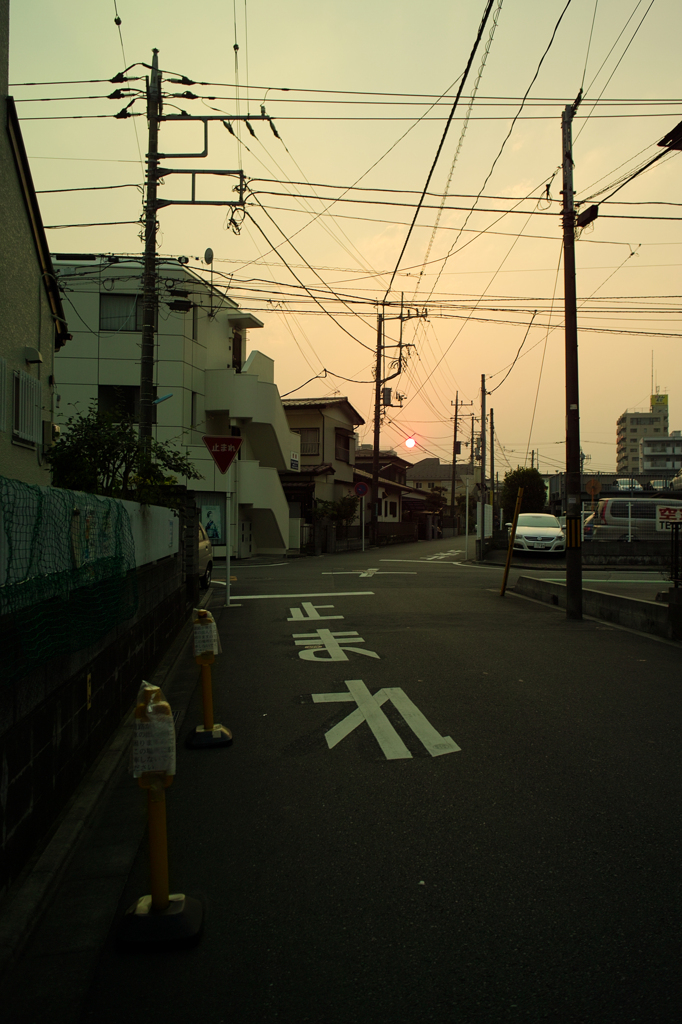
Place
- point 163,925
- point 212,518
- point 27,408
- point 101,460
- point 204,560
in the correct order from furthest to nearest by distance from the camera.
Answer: point 212,518 → point 204,560 → point 27,408 → point 101,460 → point 163,925

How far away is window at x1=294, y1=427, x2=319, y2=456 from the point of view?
136ft

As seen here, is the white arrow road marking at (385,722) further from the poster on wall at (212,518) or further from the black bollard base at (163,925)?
the poster on wall at (212,518)

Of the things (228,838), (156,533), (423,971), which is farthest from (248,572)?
(423,971)

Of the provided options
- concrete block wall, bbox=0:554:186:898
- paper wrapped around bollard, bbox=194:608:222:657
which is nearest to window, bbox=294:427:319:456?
concrete block wall, bbox=0:554:186:898

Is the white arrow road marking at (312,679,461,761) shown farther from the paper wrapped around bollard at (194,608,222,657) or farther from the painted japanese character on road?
the painted japanese character on road

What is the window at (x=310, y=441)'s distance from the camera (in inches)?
1626

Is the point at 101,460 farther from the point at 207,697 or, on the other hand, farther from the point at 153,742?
the point at 153,742

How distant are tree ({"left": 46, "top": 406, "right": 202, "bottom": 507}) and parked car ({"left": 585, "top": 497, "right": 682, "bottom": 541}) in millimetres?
21090

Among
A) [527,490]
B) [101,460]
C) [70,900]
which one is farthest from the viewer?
[527,490]

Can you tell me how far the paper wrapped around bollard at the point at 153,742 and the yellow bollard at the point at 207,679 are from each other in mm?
2315

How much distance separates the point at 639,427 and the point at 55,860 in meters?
148

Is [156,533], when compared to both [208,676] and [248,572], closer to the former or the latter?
[208,676]

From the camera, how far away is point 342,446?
43875mm

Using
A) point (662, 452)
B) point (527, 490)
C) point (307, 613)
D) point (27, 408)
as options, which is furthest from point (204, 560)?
point (662, 452)
